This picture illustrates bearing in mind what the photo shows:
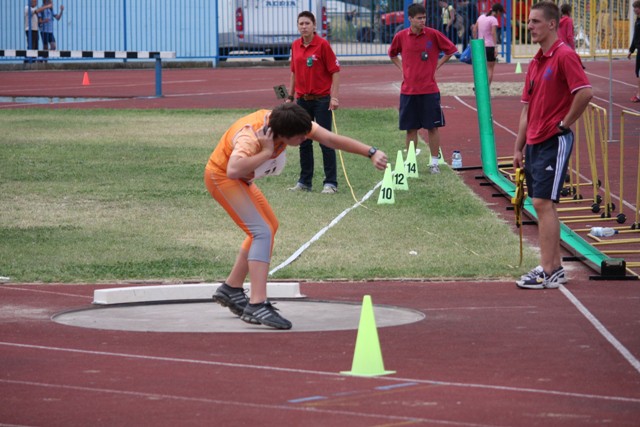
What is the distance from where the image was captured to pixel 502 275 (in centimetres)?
1058

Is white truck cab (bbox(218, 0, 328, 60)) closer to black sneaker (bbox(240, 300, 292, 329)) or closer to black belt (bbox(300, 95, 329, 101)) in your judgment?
black belt (bbox(300, 95, 329, 101))

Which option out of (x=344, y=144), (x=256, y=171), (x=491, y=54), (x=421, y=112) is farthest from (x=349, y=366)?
(x=491, y=54)

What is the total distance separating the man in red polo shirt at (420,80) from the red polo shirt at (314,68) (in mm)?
1639

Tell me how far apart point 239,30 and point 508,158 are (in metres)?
25.3

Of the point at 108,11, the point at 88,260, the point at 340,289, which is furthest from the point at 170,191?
the point at 108,11

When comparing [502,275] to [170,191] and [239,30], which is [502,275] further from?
[239,30]

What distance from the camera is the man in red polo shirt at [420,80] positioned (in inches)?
663

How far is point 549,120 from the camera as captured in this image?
9.76 m

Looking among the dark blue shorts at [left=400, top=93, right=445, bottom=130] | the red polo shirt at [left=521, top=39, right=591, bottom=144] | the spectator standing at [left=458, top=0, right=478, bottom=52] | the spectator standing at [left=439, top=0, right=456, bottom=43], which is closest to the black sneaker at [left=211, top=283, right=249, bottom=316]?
the red polo shirt at [left=521, top=39, right=591, bottom=144]

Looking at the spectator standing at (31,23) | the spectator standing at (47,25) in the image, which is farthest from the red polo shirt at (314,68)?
the spectator standing at (31,23)

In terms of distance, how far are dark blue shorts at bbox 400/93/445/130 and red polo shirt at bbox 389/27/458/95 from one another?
0.08 metres

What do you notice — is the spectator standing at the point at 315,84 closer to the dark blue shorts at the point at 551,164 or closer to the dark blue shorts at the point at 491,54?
the dark blue shorts at the point at 551,164

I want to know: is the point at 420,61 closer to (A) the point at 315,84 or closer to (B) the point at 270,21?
(A) the point at 315,84

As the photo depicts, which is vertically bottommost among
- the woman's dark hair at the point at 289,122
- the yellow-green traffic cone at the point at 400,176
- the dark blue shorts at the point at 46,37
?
the yellow-green traffic cone at the point at 400,176
